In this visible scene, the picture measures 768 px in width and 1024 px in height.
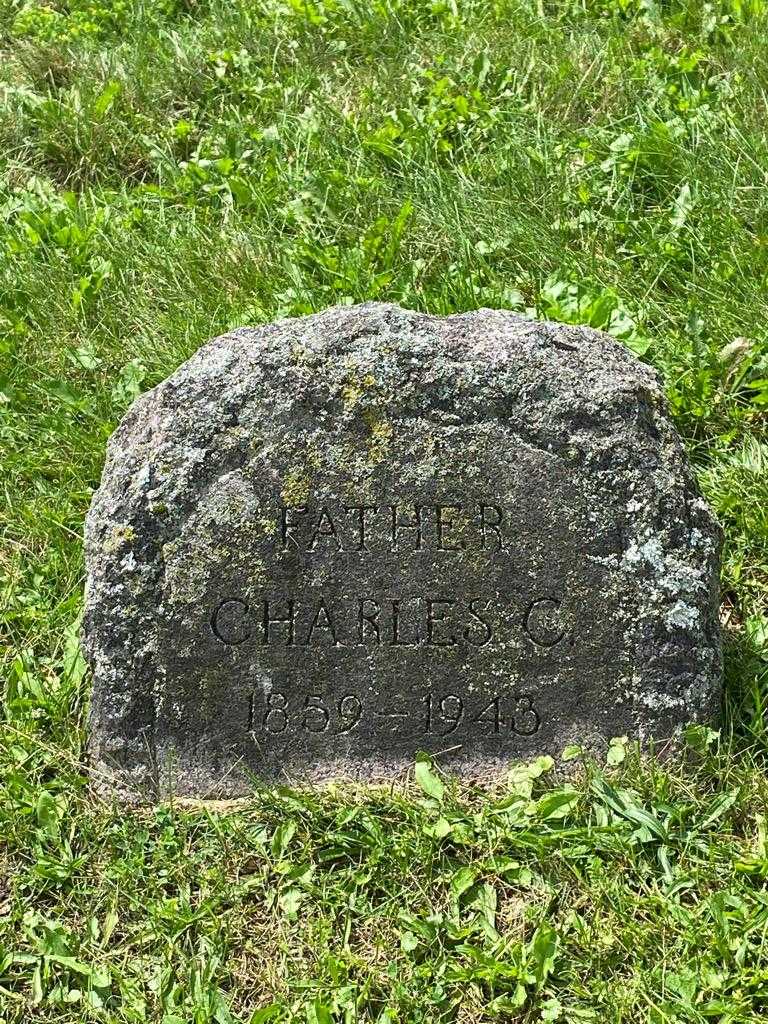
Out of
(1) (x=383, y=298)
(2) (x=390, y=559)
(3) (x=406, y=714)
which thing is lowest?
(3) (x=406, y=714)

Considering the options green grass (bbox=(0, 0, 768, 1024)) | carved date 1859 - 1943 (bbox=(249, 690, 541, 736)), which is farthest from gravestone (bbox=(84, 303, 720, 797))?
green grass (bbox=(0, 0, 768, 1024))

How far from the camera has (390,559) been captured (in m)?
3.00

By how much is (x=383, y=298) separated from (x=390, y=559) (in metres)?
1.55

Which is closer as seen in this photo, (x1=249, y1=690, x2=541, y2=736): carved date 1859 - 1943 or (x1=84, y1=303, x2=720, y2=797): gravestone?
(x1=84, y1=303, x2=720, y2=797): gravestone

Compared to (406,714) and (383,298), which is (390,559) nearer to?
(406,714)

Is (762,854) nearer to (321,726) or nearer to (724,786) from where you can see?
(724,786)

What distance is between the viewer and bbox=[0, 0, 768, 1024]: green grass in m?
2.81

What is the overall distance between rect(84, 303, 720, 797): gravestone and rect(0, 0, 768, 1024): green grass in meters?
0.16

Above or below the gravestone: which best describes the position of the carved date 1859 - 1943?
below

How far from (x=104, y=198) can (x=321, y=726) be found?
2.72 metres

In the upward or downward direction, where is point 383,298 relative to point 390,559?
upward

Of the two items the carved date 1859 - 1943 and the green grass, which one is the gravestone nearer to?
the carved date 1859 - 1943

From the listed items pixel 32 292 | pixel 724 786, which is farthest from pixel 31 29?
pixel 724 786

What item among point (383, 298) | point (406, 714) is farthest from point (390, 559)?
point (383, 298)
